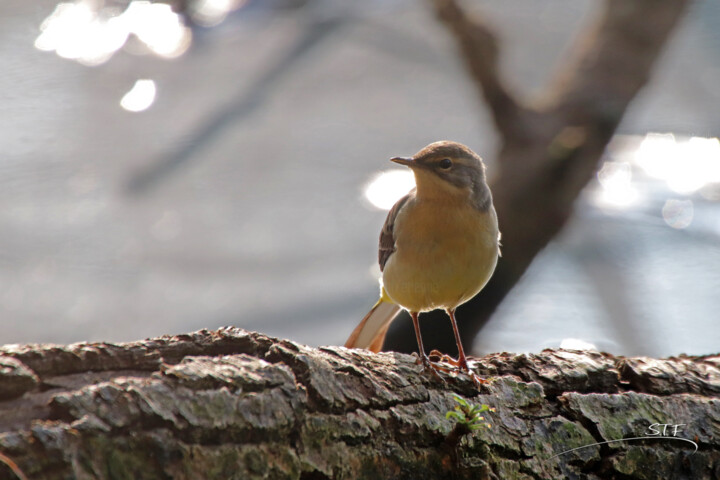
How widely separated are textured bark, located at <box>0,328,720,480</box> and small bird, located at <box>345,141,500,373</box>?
523 mm

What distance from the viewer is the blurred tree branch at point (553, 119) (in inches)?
228

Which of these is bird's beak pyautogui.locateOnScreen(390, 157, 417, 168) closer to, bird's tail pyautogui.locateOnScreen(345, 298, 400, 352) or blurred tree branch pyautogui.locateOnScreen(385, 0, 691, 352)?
bird's tail pyautogui.locateOnScreen(345, 298, 400, 352)

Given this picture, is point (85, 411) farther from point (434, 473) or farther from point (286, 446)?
point (434, 473)

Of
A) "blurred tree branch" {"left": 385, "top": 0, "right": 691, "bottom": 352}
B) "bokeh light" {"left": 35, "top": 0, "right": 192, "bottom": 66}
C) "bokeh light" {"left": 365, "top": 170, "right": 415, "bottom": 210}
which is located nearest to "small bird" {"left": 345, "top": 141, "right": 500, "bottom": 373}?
"blurred tree branch" {"left": 385, "top": 0, "right": 691, "bottom": 352}

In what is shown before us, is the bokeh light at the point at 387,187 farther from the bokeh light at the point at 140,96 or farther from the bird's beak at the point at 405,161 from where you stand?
the bird's beak at the point at 405,161

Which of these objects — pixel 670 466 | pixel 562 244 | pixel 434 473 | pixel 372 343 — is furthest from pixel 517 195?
pixel 434 473

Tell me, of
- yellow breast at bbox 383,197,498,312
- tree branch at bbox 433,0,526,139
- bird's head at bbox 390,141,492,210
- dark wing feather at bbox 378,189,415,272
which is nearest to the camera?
yellow breast at bbox 383,197,498,312

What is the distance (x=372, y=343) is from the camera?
405 centimetres

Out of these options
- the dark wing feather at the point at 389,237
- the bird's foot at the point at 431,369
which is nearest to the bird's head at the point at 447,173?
the dark wing feather at the point at 389,237

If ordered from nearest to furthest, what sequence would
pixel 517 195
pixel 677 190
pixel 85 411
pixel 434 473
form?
pixel 85 411 < pixel 434 473 < pixel 517 195 < pixel 677 190

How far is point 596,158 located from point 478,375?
360cm

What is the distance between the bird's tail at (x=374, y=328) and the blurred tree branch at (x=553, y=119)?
1622 millimetres

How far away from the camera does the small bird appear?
3.54 metres

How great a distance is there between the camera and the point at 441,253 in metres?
3.53
